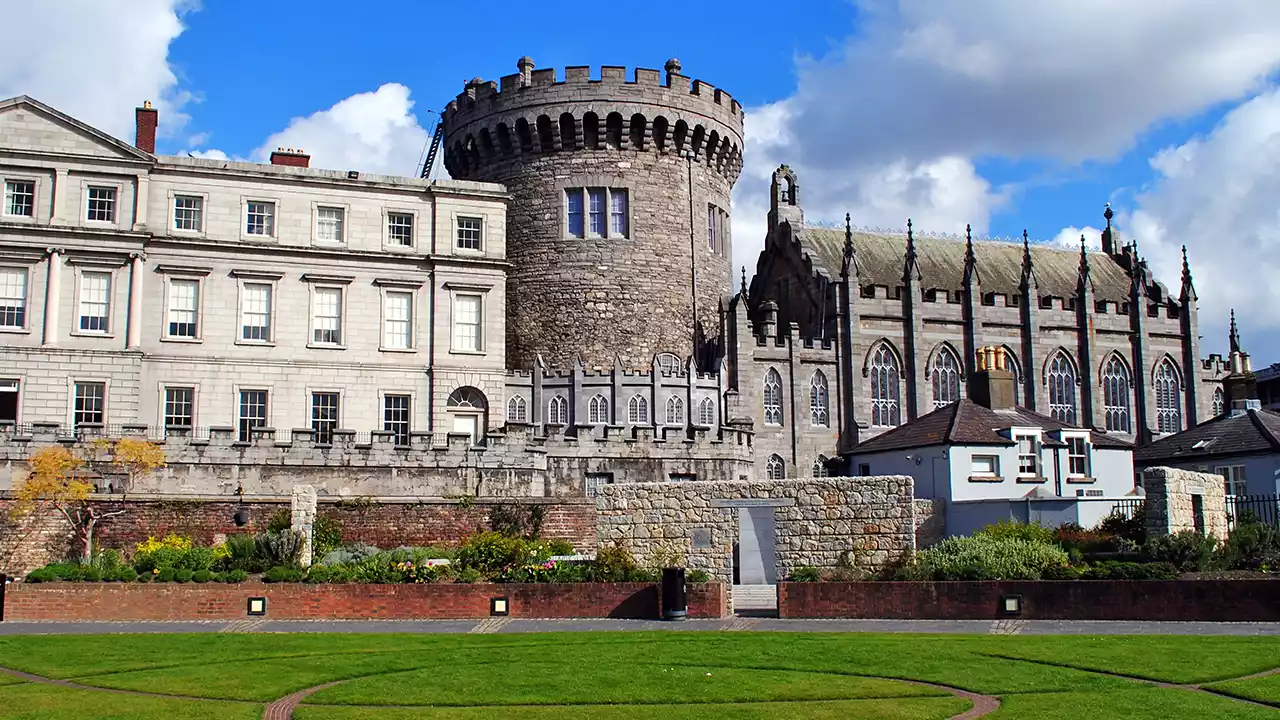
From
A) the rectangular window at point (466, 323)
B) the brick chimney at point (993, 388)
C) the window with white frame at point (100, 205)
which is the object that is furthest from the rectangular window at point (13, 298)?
the brick chimney at point (993, 388)

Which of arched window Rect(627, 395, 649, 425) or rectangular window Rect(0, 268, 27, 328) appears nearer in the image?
rectangular window Rect(0, 268, 27, 328)

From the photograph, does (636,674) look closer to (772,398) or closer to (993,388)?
(993,388)

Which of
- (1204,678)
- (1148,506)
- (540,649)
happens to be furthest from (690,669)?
(1148,506)

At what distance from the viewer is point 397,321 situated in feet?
145

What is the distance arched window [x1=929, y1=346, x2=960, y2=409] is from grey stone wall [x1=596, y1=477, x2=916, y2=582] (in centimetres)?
2962

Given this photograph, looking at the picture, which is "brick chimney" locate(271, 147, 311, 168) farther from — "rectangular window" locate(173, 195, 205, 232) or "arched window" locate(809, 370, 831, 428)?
"arched window" locate(809, 370, 831, 428)

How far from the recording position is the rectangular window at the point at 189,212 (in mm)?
42844

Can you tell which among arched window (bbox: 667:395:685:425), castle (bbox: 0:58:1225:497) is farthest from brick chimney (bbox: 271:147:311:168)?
arched window (bbox: 667:395:685:425)

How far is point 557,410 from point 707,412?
571cm

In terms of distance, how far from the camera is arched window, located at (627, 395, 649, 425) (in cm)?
4634

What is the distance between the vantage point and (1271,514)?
30781 mm

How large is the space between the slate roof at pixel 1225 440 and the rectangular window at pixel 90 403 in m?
31.1

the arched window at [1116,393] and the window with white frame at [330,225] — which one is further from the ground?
the window with white frame at [330,225]

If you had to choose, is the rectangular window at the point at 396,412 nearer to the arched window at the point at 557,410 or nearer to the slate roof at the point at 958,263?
the arched window at the point at 557,410
